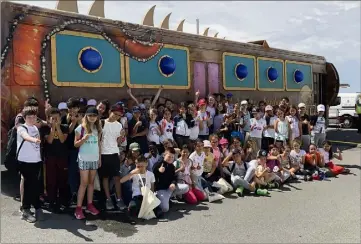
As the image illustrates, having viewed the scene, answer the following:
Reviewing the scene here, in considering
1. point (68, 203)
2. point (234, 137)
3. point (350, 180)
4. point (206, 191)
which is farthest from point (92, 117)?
point (350, 180)

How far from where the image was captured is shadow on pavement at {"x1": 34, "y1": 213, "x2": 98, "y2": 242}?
15.0 feet

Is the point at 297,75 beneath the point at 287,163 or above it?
above

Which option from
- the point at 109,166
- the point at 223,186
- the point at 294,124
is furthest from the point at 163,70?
the point at 294,124

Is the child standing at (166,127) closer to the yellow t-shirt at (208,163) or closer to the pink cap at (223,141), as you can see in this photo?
the yellow t-shirt at (208,163)

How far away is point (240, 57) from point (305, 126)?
92.7 inches

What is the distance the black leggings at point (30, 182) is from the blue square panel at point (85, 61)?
1865 millimetres

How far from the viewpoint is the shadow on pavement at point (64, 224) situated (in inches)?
180

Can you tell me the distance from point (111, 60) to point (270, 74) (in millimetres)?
5239

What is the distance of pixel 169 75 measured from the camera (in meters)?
7.86

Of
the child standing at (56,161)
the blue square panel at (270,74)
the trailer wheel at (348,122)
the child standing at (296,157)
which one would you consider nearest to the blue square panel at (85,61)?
the child standing at (56,161)

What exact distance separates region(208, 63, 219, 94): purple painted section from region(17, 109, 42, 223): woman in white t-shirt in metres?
4.85

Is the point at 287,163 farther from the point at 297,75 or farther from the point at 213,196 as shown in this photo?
the point at 297,75

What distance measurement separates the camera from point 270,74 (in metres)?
10.5

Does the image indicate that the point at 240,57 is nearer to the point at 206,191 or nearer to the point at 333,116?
the point at 206,191
